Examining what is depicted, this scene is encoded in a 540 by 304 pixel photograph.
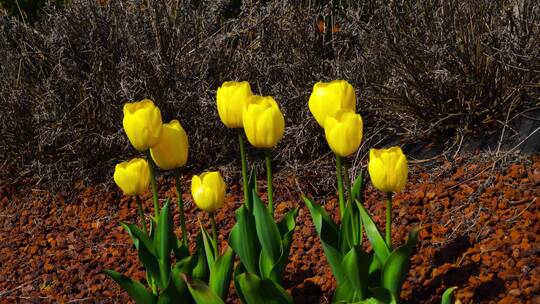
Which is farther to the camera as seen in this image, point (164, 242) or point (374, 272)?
point (164, 242)

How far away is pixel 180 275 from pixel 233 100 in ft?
1.85

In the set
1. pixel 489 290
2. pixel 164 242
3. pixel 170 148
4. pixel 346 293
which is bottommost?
pixel 489 290

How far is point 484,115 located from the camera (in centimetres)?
357

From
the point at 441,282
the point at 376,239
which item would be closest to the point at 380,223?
the point at 441,282

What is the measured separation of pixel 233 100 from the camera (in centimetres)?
239

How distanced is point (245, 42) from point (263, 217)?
2.08m

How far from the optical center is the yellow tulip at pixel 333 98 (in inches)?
91.2

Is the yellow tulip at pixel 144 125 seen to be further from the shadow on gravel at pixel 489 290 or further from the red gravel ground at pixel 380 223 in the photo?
the shadow on gravel at pixel 489 290

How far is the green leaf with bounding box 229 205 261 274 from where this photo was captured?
8.06ft

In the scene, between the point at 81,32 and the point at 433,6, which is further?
the point at 81,32

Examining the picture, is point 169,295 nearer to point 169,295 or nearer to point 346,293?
point 169,295

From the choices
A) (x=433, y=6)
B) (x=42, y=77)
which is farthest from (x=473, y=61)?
(x=42, y=77)

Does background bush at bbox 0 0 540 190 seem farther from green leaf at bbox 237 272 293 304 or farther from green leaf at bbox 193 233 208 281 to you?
green leaf at bbox 237 272 293 304

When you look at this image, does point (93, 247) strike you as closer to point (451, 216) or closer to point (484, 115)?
point (451, 216)
